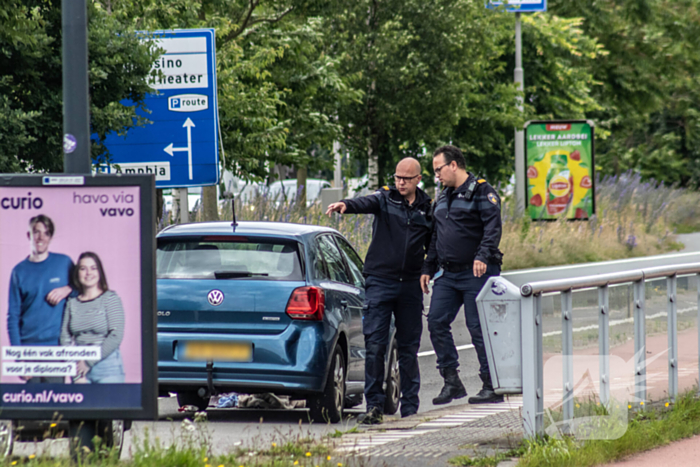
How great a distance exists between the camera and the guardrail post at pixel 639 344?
21.3 ft

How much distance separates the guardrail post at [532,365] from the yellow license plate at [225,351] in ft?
6.95

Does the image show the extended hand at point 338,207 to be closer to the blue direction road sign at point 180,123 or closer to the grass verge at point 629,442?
the grass verge at point 629,442

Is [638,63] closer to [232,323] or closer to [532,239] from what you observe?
[532,239]

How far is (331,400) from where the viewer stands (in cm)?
704

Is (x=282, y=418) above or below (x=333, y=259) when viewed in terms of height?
below

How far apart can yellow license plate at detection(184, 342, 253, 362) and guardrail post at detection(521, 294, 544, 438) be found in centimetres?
212

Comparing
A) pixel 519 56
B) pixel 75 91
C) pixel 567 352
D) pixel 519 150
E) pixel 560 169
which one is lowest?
pixel 567 352

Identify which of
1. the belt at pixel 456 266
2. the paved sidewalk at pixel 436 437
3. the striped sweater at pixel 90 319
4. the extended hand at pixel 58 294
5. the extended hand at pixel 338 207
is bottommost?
the paved sidewalk at pixel 436 437

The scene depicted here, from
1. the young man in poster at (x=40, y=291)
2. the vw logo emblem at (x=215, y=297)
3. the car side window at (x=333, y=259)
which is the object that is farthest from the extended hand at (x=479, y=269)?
the young man in poster at (x=40, y=291)

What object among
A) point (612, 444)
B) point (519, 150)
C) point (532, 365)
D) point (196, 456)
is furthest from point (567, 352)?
point (519, 150)

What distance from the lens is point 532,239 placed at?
2128cm

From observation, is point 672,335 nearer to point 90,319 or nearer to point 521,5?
point 90,319

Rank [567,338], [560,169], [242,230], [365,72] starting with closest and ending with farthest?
[567,338] < [242,230] < [365,72] < [560,169]

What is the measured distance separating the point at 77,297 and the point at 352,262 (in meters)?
3.91
